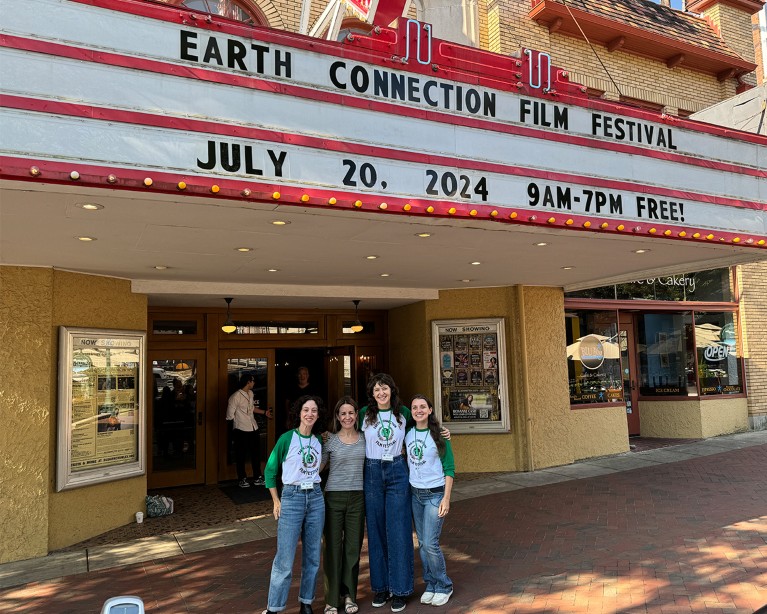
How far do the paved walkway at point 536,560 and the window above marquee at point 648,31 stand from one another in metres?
7.84

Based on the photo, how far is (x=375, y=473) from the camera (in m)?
4.74

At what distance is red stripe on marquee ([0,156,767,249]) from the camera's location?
150 inches

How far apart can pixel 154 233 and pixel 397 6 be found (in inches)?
130

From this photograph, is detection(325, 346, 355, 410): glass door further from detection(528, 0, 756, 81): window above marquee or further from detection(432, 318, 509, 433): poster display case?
detection(528, 0, 756, 81): window above marquee

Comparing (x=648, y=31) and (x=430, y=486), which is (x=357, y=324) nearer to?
(x=430, y=486)

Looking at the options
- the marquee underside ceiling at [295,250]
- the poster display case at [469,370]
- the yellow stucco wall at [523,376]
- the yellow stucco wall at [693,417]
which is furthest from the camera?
the yellow stucco wall at [693,417]

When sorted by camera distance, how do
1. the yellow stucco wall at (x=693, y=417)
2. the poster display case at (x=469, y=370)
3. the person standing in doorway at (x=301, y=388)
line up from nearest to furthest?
the poster display case at (x=469, y=370) → the person standing in doorway at (x=301, y=388) → the yellow stucco wall at (x=693, y=417)

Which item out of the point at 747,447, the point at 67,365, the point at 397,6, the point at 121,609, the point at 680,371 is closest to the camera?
the point at 121,609

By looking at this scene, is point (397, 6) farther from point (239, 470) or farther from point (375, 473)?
point (239, 470)

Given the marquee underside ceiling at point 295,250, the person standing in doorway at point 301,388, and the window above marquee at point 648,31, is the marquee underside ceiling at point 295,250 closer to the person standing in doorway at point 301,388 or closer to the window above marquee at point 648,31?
the person standing in doorway at point 301,388

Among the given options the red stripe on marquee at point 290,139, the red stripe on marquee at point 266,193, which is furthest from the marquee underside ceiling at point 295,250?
the red stripe on marquee at point 290,139

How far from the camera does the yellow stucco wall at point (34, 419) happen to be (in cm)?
631

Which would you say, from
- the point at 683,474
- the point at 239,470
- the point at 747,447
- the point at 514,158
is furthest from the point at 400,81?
the point at 747,447

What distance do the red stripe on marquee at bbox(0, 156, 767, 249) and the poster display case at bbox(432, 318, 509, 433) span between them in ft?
13.4
